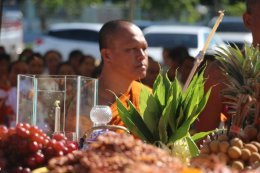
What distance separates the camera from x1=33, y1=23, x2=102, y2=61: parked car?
2228 centimetres

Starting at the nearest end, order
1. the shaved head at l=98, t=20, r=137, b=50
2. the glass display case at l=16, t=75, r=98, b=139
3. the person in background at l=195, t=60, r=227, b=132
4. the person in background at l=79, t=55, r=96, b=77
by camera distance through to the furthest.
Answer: the glass display case at l=16, t=75, r=98, b=139 < the person in background at l=195, t=60, r=227, b=132 < the shaved head at l=98, t=20, r=137, b=50 < the person in background at l=79, t=55, r=96, b=77

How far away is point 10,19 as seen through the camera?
3136cm

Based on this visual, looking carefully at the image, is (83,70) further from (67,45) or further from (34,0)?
(34,0)

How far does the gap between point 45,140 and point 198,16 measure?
39324 mm

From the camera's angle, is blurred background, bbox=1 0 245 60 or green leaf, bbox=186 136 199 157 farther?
blurred background, bbox=1 0 245 60

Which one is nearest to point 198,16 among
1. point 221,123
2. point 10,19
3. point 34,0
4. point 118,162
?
point 34,0

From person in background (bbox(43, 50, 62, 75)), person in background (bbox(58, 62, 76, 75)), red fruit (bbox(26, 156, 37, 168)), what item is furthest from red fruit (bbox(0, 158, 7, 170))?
person in background (bbox(43, 50, 62, 75))

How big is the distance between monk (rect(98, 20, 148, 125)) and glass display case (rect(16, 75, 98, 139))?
1.93ft

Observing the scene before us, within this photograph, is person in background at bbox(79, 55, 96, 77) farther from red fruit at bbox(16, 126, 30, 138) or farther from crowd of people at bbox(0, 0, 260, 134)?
red fruit at bbox(16, 126, 30, 138)

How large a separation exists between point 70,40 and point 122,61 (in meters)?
16.7

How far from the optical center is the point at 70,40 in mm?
22828

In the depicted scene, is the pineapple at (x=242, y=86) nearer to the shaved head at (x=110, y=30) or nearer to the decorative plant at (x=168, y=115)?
the decorative plant at (x=168, y=115)

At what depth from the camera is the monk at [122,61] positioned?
6121mm

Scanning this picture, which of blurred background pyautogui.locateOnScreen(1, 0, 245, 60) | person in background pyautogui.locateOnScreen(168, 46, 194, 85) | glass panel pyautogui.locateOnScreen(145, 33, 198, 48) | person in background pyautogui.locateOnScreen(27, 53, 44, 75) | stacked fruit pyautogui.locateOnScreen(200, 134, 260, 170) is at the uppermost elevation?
stacked fruit pyautogui.locateOnScreen(200, 134, 260, 170)
